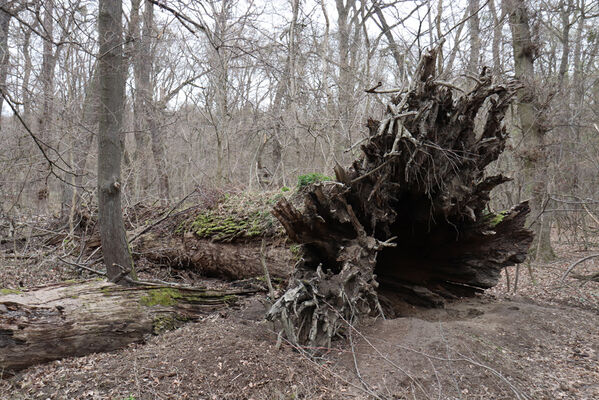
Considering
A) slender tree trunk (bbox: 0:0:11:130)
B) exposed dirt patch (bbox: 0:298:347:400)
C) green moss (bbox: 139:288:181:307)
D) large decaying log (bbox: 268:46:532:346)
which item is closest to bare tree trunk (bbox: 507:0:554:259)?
large decaying log (bbox: 268:46:532:346)

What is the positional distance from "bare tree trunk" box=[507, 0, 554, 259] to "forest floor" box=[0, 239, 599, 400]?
5.23m

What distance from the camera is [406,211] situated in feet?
19.2

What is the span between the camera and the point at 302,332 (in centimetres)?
397

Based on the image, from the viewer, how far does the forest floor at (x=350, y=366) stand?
3.13 meters

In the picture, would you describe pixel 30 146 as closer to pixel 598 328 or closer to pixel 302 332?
pixel 302 332

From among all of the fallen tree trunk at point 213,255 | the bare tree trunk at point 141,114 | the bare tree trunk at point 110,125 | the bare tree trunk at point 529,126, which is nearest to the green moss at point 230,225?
the fallen tree trunk at point 213,255

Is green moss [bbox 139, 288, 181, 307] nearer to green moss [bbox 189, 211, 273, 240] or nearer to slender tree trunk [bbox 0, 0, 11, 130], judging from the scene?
green moss [bbox 189, 211, 273, 240]

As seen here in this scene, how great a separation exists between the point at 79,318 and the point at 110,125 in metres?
2.47

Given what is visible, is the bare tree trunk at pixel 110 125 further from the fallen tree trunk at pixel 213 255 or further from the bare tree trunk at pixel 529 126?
the bare tree trunk at pixel 529 126

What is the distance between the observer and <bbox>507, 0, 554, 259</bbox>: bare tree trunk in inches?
359

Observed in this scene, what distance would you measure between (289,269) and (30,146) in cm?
590

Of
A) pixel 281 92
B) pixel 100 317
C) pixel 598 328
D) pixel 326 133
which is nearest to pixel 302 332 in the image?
pixel 100 317

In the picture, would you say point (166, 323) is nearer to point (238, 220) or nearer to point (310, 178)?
point (238, 220)

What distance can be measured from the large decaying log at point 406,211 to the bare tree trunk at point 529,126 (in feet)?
13.3
